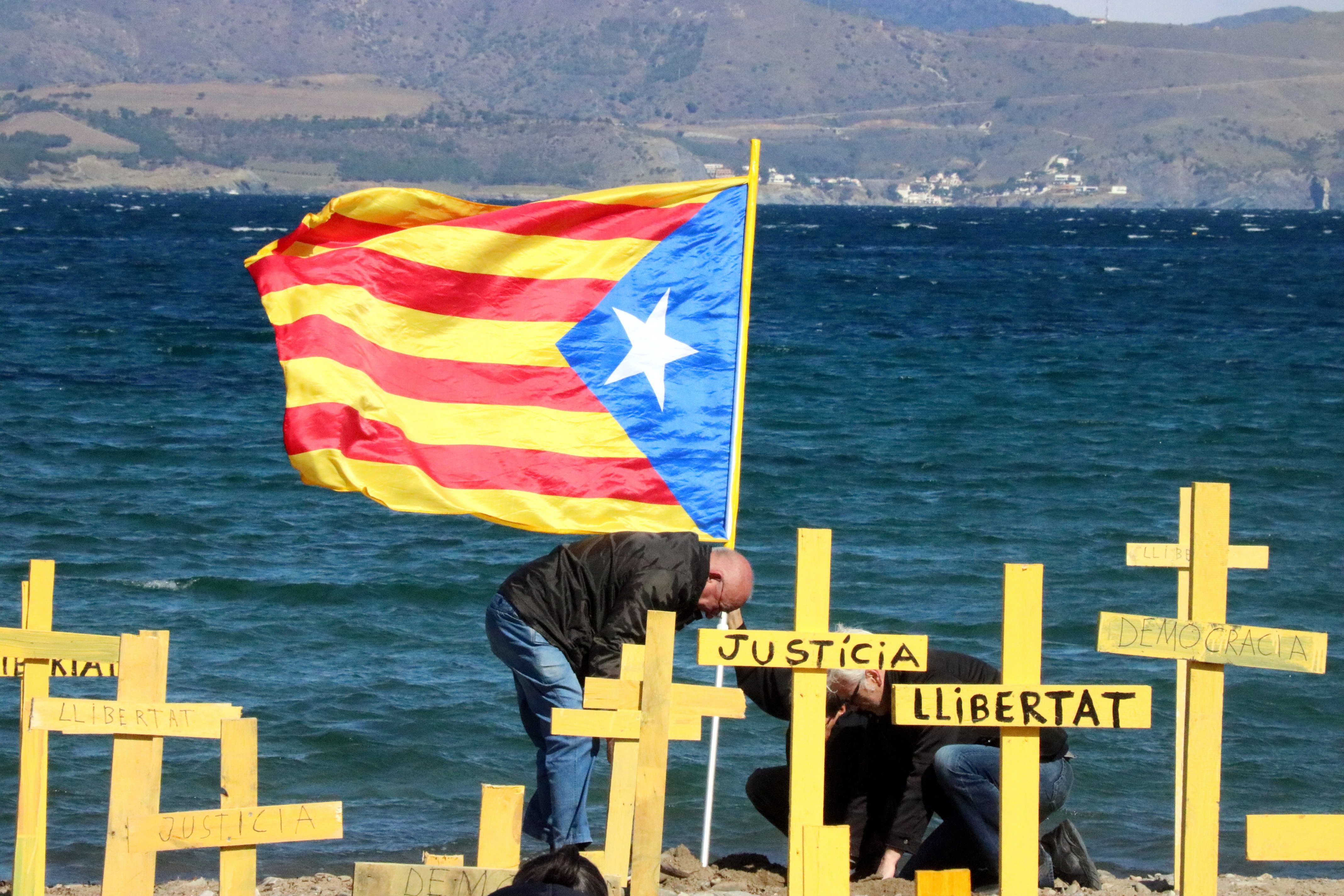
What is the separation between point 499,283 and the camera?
6637 mm

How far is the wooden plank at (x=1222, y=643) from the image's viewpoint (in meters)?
4.35

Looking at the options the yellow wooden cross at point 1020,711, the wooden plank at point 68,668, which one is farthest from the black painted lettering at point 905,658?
the wooden plank at point 68,668

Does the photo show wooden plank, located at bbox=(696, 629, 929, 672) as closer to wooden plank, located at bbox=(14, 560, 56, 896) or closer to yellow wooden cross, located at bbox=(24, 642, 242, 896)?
yellow wooden cross, located at bbox=(24, 642, 242, 896)

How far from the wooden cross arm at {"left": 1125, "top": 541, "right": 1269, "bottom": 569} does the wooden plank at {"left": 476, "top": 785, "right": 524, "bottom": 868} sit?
90.0 inches

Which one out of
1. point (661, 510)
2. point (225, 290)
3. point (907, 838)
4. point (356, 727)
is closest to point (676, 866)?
point (907, 838)

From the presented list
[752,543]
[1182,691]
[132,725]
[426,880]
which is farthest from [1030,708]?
[752,543]

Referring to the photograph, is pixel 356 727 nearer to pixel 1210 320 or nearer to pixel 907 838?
pixel 907 838

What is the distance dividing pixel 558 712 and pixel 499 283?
7.26 ft

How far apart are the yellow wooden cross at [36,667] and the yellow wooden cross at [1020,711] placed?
2378 mm

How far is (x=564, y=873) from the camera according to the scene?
3496 millimetres

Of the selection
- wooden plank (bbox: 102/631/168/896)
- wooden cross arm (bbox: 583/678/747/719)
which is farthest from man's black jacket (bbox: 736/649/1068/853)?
wooden plank (bbox: 102/631/168/896)

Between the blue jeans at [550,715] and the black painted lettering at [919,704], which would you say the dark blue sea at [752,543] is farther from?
the black painted lettering at [919,704]

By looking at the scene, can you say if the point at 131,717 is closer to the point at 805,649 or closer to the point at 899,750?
the point at 805,649

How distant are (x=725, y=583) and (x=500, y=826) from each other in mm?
1254
